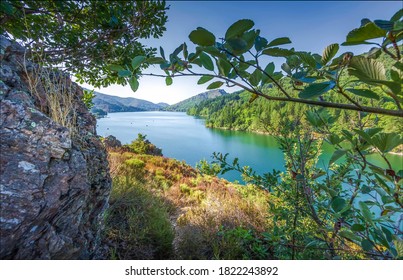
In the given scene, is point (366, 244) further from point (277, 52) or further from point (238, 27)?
point (238, 27)

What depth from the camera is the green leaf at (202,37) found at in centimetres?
40

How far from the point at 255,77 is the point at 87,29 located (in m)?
2.70

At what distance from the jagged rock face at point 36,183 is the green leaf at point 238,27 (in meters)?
1.27

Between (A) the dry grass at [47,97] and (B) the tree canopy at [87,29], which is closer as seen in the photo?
(A) the dry grass at [47,97]

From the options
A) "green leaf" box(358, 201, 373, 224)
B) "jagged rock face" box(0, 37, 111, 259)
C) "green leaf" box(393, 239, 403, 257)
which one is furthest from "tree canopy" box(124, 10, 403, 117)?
"jagged rock face" box(0, 37, 111, 259)

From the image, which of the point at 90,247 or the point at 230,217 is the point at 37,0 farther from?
the point at 230,217

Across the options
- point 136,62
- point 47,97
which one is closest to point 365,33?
point 136,62

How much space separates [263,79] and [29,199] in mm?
1309

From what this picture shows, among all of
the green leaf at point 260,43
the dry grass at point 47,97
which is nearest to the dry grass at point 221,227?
the green leaf at point 260,43

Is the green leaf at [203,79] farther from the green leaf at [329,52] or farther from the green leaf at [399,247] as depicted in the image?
the green leaf at [399,247]

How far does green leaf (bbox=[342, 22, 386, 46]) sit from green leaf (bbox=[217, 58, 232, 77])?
0.26 m

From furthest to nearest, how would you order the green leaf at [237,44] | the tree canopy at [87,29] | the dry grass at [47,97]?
the tree canopy at [87,29] < the dry grass at [47,97] < the green leaf at [237,44]

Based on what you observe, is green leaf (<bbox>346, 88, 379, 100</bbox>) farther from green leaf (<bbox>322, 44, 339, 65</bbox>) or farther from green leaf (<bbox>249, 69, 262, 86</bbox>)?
green leaf (<bbox>249, 69, 262, 86</bbox>)
